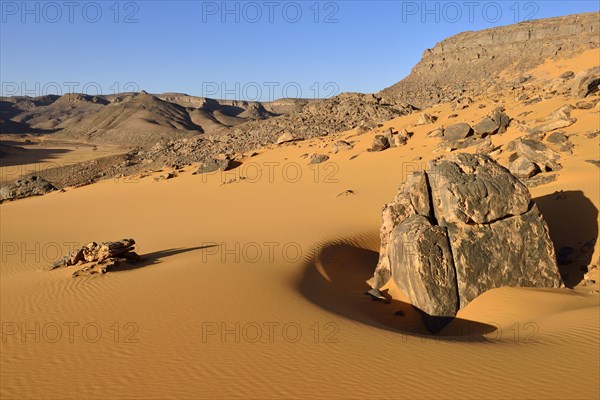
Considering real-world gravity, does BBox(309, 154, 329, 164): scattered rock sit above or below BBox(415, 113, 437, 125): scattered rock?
below

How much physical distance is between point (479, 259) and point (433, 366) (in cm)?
369

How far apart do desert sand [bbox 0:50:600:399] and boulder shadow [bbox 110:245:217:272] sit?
12 cm

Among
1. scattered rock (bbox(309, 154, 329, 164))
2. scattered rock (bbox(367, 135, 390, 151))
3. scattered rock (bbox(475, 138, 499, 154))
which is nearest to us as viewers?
scattered rock (bbox(475, 138, 499, 154))

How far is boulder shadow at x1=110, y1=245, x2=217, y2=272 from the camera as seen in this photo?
11630 mm

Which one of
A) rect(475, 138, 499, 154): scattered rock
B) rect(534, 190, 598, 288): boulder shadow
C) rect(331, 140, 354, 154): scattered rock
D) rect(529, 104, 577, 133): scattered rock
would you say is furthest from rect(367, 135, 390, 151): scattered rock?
rect(534, 190, 598, 288): boulder shadow

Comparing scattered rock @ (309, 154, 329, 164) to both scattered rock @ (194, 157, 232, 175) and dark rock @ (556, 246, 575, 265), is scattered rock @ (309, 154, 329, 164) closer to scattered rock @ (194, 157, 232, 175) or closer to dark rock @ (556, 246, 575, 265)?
scattered rock @ (194, 157, 232, 175)

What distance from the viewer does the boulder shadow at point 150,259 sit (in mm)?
11630

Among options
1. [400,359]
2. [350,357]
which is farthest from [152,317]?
[400,359]

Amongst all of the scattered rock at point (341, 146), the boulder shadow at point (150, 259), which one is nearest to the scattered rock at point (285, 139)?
the scattered rock at point (341, 146)

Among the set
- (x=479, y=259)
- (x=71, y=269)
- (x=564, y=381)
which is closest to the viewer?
(x=564, y=381)

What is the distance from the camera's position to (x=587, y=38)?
52062 mm

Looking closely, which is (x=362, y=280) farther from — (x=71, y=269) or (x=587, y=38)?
(x=587, y=38)

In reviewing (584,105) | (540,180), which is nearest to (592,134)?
(584,105)

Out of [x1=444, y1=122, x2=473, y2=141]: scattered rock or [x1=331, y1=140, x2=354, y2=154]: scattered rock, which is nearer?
[x1=444, y1=122, x2=473, y2=141]: scattered rock
